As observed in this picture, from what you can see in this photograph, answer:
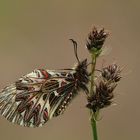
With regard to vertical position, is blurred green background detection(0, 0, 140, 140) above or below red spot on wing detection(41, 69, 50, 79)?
above

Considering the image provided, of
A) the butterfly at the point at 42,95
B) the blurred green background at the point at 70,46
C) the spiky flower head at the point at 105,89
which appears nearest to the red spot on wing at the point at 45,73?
the butterfly at the point at 42,95

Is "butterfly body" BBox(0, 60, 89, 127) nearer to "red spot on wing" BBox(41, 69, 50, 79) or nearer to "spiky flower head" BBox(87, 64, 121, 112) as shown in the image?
"red spot on wing" BBox(41, 69, 50, 79)

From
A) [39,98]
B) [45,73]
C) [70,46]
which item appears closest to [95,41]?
[45,73]

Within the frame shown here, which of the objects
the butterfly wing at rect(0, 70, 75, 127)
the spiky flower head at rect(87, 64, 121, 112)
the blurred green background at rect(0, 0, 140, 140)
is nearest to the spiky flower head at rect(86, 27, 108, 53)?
the spiky flower head at rect(87, 64, 121, 112)

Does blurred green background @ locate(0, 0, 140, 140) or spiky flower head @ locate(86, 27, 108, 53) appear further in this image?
blurred green background @ locate(0, 0, 140, 140)

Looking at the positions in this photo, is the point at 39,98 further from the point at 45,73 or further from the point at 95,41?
the point at 95,41

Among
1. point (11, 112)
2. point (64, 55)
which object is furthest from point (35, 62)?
point (11, 112)

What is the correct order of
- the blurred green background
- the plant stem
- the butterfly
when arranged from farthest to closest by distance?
the blurred green background → the butterfly → the plant stem
